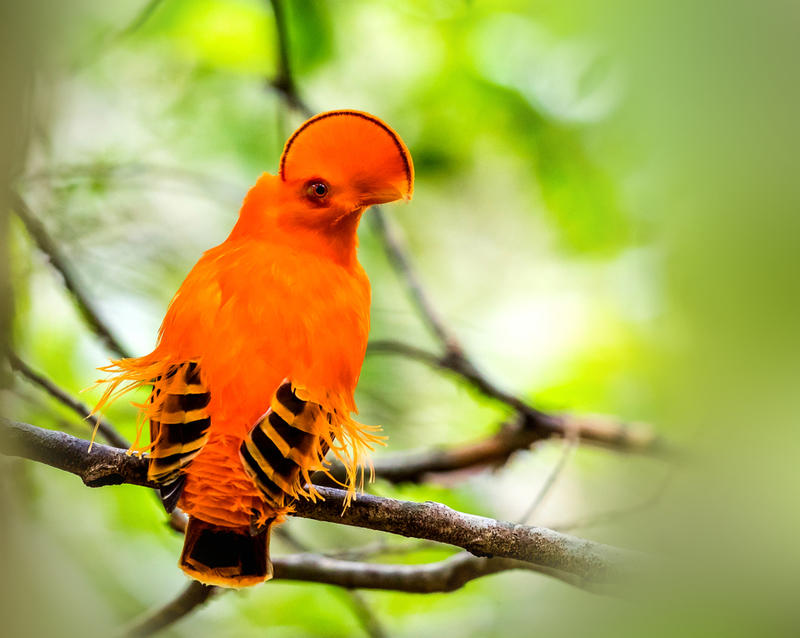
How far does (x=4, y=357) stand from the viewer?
2.60 ft

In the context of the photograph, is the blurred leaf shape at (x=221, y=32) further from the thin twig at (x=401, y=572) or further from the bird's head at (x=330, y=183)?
the thin twig at (x=401, y=572)

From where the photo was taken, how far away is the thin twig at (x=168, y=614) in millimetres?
818

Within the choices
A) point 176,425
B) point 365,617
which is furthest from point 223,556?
point 365,617

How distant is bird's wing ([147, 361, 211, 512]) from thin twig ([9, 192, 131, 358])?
1.03ft

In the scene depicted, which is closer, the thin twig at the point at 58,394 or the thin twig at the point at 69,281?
the thin twig at the point at 58,394

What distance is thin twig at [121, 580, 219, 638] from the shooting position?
82 cm

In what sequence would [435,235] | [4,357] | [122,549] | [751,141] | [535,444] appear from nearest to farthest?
[751,141], [4,357], [122,549], [535,444], [435,235]

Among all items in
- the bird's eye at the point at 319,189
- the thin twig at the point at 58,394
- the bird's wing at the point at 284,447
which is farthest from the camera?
the thin twig at the point at 58,394

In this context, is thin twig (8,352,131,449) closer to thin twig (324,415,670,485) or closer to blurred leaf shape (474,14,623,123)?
thin twig (324,415,670,485)

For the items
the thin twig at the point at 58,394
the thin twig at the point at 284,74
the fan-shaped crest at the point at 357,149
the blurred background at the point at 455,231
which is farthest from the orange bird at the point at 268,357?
the thin twig at the point at 284,74

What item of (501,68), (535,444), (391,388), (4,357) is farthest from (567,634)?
(501,68)

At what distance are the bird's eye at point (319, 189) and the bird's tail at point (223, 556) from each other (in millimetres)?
314

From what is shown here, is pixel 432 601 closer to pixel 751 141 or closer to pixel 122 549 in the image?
pixel 122 549

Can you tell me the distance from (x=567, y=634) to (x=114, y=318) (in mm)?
770
